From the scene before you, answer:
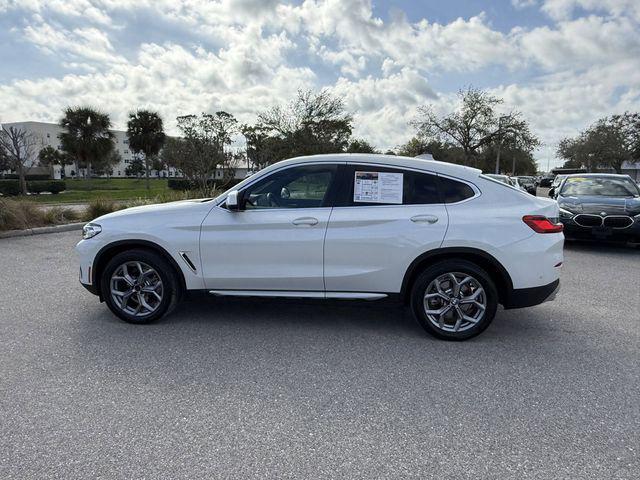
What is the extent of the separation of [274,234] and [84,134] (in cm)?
4379

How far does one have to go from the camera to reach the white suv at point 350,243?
3943 millimetres

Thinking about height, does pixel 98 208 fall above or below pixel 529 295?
above

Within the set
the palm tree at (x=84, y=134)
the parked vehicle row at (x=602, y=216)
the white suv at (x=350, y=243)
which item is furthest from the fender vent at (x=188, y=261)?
the palm tree at (x=84, y=134)

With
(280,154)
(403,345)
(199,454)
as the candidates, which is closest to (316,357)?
(403,345)

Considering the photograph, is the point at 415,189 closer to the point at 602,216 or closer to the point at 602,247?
the point at 602,216

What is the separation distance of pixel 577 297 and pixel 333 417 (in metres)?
4.28

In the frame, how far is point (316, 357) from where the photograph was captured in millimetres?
3756

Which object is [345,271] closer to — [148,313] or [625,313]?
[148,313]

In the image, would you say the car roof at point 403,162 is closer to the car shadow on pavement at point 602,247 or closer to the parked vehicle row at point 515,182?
the parked vehicle row at point 515,182

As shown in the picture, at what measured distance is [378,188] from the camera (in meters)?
4.14

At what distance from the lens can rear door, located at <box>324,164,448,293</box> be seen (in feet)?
13.1

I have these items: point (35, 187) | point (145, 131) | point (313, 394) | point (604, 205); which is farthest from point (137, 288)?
point (145, 131)

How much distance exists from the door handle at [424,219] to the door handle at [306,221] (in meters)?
0.91

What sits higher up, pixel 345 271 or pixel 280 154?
pixel 280 154
